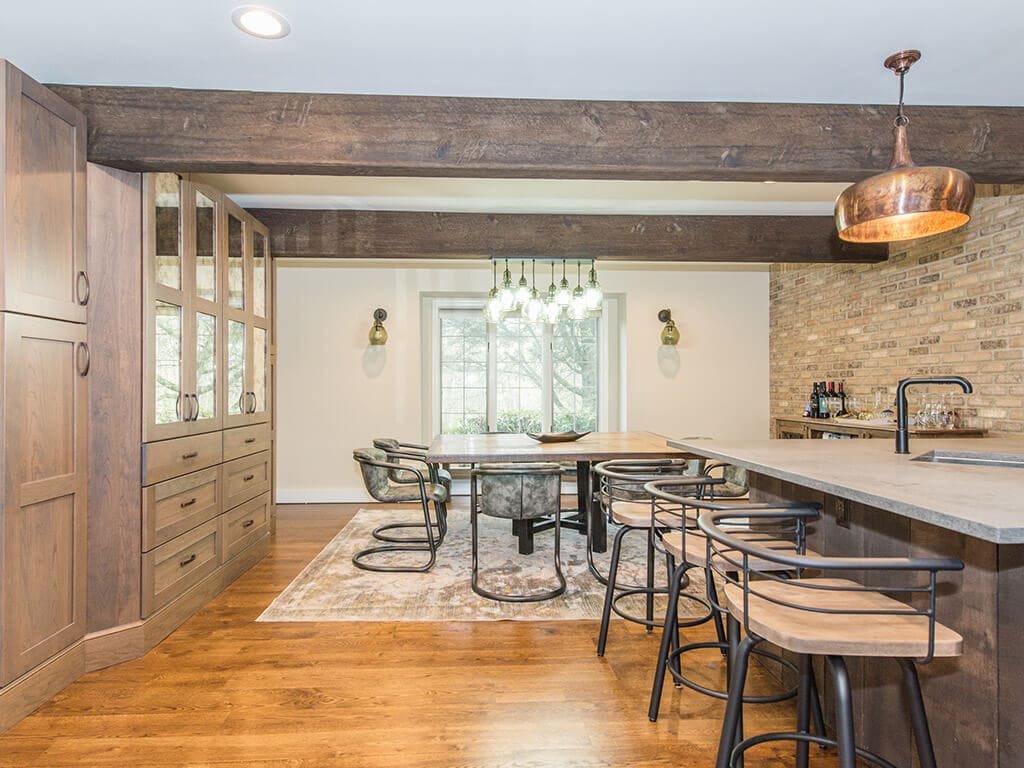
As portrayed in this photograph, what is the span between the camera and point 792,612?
4.42ft

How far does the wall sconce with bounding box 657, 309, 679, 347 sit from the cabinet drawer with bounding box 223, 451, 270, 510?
12.6ft

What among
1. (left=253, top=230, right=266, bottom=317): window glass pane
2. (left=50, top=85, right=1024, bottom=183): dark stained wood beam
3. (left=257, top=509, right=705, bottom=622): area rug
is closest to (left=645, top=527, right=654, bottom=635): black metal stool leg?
(left=257, top=509, right=705, bottom=622): area rug

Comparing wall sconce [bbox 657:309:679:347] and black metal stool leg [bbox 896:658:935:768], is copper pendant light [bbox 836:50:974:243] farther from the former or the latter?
wall sconce [bbox 657:309:679:347]

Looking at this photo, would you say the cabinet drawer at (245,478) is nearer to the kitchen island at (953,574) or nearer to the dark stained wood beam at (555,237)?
the dark stained wood beam at (555,237)

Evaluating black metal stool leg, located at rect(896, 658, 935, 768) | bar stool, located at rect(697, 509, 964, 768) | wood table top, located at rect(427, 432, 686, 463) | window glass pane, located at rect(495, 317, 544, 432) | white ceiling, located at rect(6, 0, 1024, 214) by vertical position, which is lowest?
black metal stool leg, located at rect(896, 658, 935, 768)

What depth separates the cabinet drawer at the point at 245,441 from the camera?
3.45m

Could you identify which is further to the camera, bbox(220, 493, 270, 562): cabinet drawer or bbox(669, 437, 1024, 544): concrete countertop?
bbox(220, 493, 270, 562): cabinet drawer

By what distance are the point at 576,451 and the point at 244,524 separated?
2.09 m

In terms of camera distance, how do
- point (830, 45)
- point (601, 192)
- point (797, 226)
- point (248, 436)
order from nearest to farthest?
point (830, 45) < point (248, 436) < point (601, 192) < point (797, 226)

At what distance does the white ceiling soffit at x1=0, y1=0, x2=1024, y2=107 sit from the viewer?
2002mm

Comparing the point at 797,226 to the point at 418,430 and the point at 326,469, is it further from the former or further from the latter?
the point at 326,469

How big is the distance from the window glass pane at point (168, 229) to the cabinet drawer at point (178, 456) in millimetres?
745

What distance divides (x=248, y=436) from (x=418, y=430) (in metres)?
2.28

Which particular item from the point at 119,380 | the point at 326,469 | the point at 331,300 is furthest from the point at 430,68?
the point at 326,469
